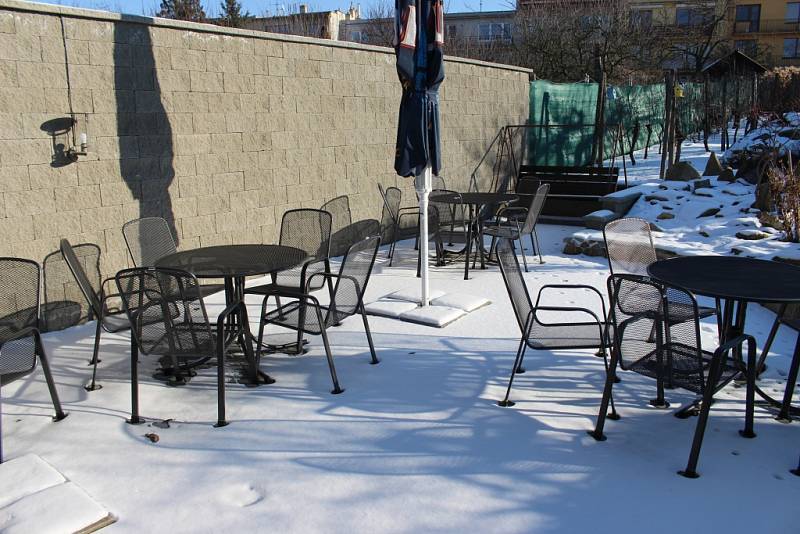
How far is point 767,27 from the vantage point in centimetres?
4166

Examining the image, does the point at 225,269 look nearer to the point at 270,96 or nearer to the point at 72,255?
the point at 72,255

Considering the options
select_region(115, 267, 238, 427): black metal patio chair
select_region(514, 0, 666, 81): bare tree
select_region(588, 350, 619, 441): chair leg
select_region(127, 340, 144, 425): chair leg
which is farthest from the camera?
select_region(514, 0, 666, 81): bare tree

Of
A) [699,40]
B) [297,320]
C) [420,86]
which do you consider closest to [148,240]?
[297,320]

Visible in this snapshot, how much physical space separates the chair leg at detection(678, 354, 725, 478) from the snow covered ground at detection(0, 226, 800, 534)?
5cm

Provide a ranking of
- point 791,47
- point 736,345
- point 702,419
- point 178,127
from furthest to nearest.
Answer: point 791,47
point 178,127
point 736,345
point 702,419

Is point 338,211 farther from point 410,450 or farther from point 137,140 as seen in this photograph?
point 410,450

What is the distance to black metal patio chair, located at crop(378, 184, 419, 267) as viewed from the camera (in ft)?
22.6

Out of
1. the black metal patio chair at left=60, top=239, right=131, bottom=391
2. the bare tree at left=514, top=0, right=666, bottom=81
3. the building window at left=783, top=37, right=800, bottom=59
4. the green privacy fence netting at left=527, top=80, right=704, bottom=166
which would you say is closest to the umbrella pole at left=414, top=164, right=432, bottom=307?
the black metal patio chair at left=60, top=239, right=131, bottom=391

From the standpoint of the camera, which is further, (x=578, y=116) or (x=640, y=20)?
(x=640, y=20)

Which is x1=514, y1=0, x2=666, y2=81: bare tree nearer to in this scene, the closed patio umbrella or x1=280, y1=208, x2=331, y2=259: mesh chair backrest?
the closed patio umbrella

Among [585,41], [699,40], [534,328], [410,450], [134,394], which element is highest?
[699,40]

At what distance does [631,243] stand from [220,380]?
2759 mm

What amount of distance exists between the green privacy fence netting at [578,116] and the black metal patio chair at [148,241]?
21.4 feet

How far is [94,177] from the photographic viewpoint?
4996mm
